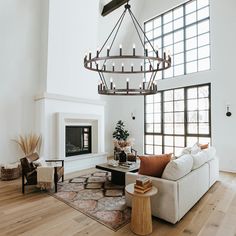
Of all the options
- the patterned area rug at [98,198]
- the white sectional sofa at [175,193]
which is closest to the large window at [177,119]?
the patterned area rug at [98,198]

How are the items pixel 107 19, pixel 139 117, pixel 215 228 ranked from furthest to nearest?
pixel 139 117, pixel 107 19, pixel 215 228

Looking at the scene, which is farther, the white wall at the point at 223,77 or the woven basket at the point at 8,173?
the white wall at the point at 223,77

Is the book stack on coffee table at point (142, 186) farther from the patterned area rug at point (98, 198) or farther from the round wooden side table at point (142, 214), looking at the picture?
the patterned area rug at point (98, 198)

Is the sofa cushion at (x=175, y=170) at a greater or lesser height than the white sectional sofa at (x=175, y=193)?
greater

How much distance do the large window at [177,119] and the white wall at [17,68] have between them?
417 cm

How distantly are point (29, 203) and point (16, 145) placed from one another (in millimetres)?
2249

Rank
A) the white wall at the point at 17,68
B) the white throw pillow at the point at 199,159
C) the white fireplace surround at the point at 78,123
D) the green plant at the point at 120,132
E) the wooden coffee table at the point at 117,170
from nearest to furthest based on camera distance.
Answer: the white throw pillow at the point at 199,159 → the wooden coffee table at the point at 117,170 → the white wall at the point at 17,68 → the white fireplace surround at the point at 78,123 → the green plant at the point at 120,132

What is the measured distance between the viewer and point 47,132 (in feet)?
16.3

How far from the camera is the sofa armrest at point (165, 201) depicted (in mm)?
2510

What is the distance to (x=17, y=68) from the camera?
16.6 ft

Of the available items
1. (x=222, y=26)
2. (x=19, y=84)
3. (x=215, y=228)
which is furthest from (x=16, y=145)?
(x=222, y=26)

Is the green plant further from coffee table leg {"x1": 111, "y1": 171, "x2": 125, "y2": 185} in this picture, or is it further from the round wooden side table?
the round wooden side table

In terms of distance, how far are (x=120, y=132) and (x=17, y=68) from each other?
4285mm

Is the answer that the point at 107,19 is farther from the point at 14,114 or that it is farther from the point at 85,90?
the point at 14,114
